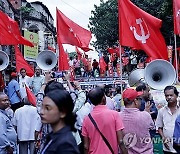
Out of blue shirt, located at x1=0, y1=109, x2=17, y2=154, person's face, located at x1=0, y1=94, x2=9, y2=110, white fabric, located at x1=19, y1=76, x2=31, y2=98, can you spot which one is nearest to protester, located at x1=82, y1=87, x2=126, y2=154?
blue shirt, located at x1=0, y1=109, x2=17, y2=154

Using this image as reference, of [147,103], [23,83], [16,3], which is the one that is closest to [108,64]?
[16,3]

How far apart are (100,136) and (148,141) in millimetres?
703

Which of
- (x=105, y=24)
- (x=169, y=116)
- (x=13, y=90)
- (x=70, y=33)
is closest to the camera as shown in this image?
(x=169, y=116)

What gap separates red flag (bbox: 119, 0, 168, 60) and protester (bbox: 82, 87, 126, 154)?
14.4ft

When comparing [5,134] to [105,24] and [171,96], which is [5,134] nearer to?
[171,96]

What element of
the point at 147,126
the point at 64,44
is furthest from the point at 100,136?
the point at 64,44

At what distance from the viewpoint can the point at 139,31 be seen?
1035 centimetres

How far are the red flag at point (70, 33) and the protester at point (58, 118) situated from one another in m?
9.57

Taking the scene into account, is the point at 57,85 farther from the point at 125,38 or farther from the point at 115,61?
the point at 115,61

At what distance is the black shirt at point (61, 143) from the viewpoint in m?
3.25

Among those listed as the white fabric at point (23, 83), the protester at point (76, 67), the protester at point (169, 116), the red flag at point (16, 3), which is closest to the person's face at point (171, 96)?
the protester at point (169, 116)

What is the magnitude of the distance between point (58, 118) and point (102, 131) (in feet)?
7.93

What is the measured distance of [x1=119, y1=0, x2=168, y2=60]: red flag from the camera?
33.6 feet

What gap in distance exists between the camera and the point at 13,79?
42.3ft
